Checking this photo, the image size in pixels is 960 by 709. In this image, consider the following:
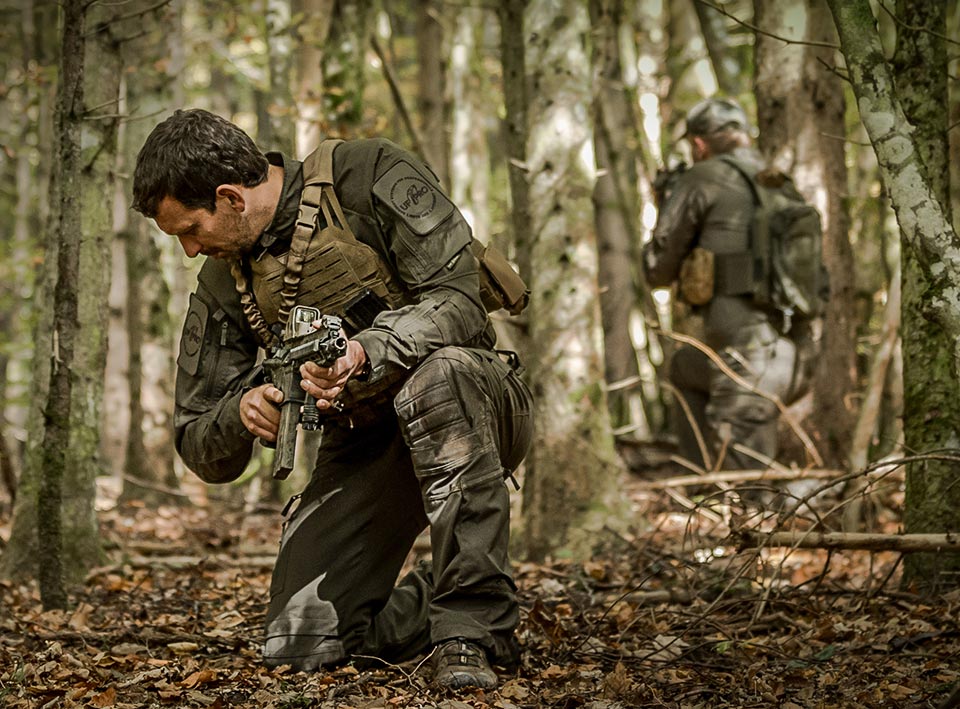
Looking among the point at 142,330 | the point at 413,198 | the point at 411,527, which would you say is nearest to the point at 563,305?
the point at 411,527

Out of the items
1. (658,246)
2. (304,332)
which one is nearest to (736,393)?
(658,246)

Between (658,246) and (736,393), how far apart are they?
3.56 feet

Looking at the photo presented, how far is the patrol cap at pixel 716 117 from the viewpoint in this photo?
23.7ft

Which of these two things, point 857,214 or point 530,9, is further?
point 857,214

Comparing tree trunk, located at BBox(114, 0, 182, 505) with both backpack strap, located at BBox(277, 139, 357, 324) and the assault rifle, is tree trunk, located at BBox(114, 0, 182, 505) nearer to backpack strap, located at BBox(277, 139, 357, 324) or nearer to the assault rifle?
the assault rifle

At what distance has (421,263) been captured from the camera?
3578 mm

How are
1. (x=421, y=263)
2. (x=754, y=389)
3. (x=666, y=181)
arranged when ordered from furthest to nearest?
(x=666, y=181)
(x=754, y=389)
(x=421, y=263)

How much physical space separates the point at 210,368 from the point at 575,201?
A: 2533 millimetres

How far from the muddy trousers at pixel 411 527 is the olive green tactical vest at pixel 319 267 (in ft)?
1.23

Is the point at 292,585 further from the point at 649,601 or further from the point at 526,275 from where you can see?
the point at 526,275

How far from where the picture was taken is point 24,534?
5117 mm

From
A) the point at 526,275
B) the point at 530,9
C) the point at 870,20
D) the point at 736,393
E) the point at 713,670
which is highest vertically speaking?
the point at 530,9

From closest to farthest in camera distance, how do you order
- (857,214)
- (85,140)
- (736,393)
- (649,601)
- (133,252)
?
(649,601) → (85,140) → (736,393) → (133,252) → (857,214)

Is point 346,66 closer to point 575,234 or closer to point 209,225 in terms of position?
point 575,234
